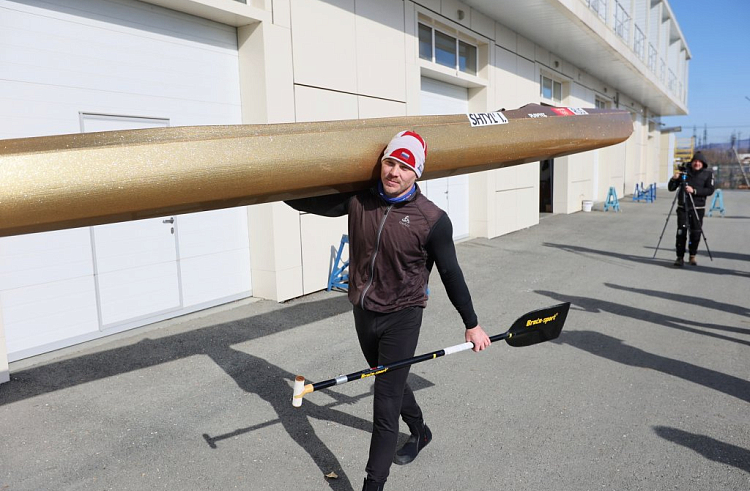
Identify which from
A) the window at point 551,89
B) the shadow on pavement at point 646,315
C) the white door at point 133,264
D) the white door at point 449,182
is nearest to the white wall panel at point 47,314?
the white door at point 133,264

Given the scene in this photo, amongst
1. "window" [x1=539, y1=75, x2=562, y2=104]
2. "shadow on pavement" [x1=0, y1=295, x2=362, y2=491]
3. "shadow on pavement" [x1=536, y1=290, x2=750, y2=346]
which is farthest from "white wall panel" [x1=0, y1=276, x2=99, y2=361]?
"window" [x1=539, y1=75, x2=562, y2=104]

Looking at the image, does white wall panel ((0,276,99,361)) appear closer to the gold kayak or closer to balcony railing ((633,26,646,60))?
the gold kayak

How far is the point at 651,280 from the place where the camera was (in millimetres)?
8008

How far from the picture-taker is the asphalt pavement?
118 inches

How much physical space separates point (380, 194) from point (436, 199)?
8.14 meters

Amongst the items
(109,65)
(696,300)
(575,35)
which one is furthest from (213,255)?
(575,35)

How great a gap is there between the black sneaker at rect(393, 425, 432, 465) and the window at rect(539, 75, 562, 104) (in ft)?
45.2

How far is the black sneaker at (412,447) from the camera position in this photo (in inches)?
122

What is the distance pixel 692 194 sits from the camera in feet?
28.4

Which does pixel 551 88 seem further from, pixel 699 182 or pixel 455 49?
pixel 699 182

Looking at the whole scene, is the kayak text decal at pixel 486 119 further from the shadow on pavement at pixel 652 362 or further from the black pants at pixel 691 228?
the black pants at pixel 691 228

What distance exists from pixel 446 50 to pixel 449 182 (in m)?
2.77

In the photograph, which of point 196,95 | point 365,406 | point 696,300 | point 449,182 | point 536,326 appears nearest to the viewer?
point 536,326

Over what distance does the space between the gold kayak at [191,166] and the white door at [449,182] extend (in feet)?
22.1
